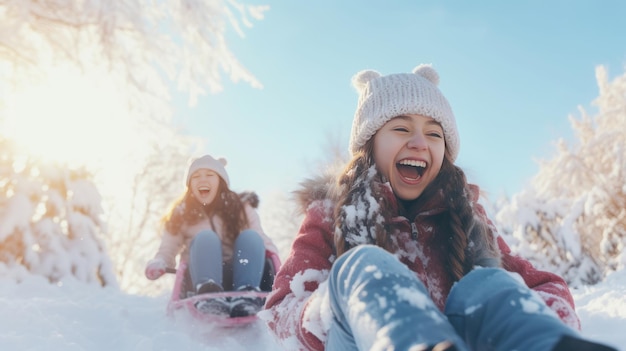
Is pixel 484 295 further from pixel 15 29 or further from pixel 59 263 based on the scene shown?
pixel 15 29

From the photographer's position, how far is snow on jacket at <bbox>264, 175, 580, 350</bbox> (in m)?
1.20

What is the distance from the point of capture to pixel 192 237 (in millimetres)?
3373

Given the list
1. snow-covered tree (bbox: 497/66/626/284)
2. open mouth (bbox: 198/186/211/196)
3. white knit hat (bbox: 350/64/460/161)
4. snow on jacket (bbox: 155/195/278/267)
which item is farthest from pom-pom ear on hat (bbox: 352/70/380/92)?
snow-covered tree (bbox: 497/66/626/284)

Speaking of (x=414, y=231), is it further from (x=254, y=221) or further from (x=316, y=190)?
(x=254, y=221)

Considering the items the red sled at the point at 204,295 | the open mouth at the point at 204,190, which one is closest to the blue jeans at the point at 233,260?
the red sled at the point at 204,295

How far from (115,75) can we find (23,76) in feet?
3.07

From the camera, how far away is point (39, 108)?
5.68m

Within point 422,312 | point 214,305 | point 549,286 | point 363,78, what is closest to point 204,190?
point 214,305

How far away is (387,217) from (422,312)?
627 mm

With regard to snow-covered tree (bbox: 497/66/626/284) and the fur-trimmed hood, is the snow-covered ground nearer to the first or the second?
the fur-trimmed hood

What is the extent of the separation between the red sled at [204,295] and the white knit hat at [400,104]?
47.6 inches

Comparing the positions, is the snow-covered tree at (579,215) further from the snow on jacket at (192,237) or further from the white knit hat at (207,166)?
the white knit hat at (207,166)

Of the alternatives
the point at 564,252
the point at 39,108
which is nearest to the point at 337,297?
the point at 39,108

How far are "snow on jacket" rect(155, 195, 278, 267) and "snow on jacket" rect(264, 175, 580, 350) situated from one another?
178cm
